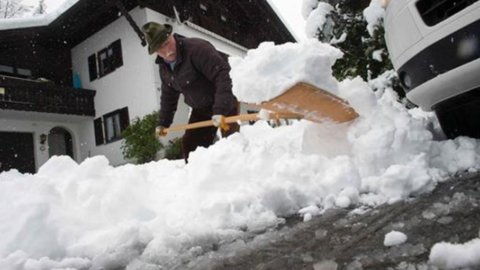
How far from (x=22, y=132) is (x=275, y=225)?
1449cm

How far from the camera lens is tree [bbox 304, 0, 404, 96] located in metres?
4.86

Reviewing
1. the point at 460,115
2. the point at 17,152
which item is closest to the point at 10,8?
the point at 17,152

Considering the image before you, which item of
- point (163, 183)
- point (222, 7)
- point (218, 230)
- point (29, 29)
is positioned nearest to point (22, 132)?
point (29, 29)

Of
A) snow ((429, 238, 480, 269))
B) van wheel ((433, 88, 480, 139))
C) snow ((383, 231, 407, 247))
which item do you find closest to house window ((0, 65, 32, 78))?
van wheel ((433, 88, 480, 139))

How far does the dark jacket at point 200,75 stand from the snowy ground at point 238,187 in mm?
1049

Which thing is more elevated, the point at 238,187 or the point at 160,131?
the point at 160,131

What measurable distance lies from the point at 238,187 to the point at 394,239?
1.03 m

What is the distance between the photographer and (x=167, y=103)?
178 inches

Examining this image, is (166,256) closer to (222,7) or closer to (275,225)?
(275,225)

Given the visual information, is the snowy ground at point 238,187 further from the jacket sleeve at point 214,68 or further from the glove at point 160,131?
the glove at point 160,131

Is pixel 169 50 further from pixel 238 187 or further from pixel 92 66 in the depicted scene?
pixel 92 66

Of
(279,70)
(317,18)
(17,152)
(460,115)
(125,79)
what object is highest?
(125,79)

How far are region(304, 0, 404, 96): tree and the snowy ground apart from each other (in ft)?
7.49

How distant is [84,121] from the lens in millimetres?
15523
